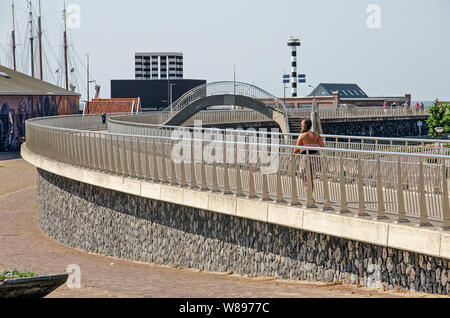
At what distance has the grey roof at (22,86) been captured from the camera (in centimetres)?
7156

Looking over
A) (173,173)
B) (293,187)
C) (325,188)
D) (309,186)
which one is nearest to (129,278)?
(173,173)

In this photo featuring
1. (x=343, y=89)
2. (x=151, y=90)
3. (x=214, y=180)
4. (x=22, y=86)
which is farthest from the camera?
(x=343, y=89)

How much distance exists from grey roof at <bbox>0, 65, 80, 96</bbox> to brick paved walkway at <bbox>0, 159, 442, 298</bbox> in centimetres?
4361

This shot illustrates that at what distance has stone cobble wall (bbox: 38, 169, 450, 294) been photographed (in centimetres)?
1234

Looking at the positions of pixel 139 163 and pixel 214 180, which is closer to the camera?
pixel 214 180

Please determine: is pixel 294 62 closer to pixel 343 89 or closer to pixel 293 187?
pixel 343 89

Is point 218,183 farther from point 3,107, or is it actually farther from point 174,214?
point 3,107

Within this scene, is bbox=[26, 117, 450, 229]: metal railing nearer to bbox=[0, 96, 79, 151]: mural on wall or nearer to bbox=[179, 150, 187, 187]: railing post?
bbox=[179, 150, 187, 187]: railing post

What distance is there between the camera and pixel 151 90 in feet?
408

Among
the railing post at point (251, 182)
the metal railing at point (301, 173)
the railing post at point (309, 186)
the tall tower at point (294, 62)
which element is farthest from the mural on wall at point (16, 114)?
the tall tower at point (294, 62)

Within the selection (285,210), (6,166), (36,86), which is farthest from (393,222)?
(36,86)

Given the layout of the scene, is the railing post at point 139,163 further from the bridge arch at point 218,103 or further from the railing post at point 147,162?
the bridge arch at point 218,103

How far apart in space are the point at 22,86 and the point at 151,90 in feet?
159
